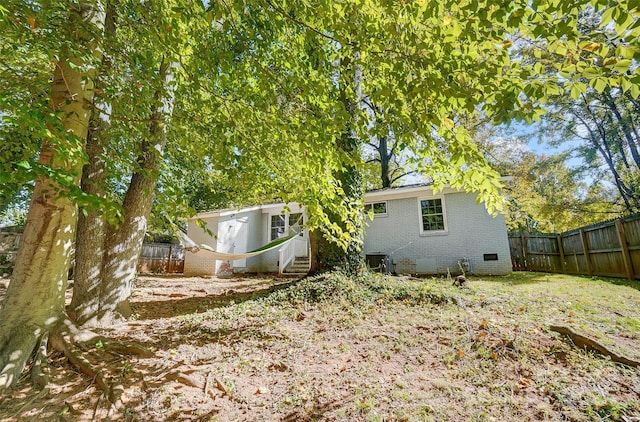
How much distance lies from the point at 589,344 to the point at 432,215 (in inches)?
301

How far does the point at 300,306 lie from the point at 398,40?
3740 millimetres

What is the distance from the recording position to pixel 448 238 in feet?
31.9

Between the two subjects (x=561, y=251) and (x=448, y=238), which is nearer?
(x=448, y=238)

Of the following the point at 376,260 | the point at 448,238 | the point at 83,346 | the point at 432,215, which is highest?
the point at 432,215

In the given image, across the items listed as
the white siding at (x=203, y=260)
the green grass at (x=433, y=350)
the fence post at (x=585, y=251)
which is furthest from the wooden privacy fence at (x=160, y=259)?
the fence post at (x=585, y=251)

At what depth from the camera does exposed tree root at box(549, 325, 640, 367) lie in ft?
7.95

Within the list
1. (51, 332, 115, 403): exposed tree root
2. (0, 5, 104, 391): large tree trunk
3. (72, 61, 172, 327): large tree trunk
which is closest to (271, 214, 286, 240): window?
(72, 61, 172, 327): large tree trunk

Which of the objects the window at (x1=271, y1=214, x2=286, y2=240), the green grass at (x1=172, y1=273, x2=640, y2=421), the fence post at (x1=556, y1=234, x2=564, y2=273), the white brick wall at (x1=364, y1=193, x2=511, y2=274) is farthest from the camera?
the window at (x1=271, y1=214, x2=286, y2=240)

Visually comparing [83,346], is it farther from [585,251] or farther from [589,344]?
→ [585,251]

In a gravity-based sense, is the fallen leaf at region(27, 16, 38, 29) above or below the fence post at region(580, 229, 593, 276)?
above

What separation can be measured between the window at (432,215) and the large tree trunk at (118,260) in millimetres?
8380

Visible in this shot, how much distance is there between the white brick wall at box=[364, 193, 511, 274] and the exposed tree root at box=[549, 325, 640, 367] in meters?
6.38

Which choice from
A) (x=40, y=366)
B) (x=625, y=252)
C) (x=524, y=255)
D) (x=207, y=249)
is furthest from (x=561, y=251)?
(x=40, y=366)

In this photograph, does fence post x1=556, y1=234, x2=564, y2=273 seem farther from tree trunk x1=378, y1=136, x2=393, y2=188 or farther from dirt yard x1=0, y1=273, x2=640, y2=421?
tree trunk x1=378, y1=136, x2=393, y2=188
